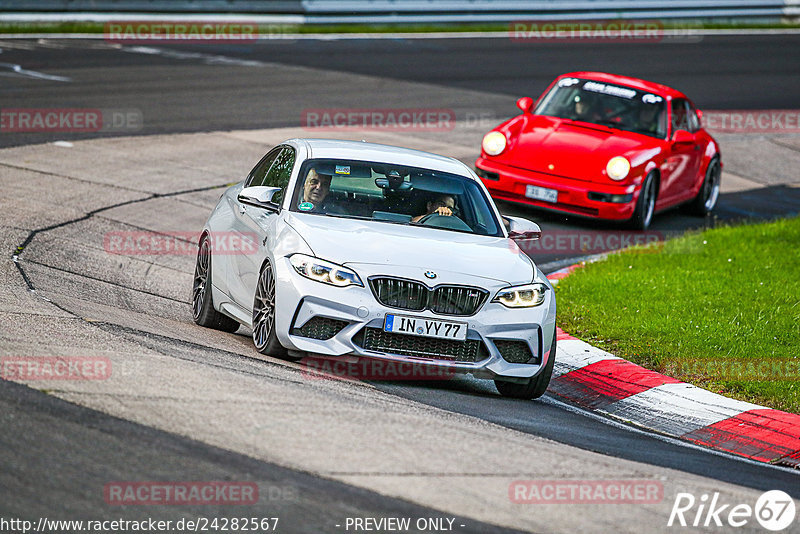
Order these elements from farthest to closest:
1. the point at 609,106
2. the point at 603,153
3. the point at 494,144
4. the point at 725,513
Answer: the point at 609,106 < the point at 494,144 < the point at 603,153 < the point at 725,513

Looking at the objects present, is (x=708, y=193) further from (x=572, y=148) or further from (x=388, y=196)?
(x=388, y=196)

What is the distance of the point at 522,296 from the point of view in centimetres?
802

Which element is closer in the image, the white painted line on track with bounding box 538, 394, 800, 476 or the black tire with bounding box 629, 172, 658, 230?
the white painted line on track with bounding box 538, 394, 800, 476

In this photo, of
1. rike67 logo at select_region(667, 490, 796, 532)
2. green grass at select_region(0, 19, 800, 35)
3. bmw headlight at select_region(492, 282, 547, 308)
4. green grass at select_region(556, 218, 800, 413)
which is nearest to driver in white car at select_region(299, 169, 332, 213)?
bmw headlight at select_region(492, 282, 547, 308)

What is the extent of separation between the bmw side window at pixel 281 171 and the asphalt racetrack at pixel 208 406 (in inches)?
46.4

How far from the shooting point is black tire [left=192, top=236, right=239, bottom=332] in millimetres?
9273

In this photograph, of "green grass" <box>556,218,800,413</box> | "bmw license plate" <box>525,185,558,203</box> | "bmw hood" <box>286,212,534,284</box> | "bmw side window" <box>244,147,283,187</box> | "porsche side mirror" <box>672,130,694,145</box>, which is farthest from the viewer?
"porsche side mirror" <box>672,130,694,145</box>

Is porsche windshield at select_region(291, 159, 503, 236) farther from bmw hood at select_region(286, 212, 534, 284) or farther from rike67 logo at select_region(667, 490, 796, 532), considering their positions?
rike67 logo at select_region(667, 490, 796, 532)

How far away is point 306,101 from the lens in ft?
69.4

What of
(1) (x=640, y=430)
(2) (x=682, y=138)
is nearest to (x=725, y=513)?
(1) (x=640, y=430)

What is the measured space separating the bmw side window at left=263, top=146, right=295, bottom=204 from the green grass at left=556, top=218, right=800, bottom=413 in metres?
2.84

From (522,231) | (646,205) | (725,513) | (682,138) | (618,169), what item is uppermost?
(522,231)

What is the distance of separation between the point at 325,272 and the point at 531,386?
164cm

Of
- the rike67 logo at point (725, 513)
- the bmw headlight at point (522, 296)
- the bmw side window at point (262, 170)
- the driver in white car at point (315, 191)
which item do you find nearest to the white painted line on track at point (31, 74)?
the bmw side window at point (262, 170)
